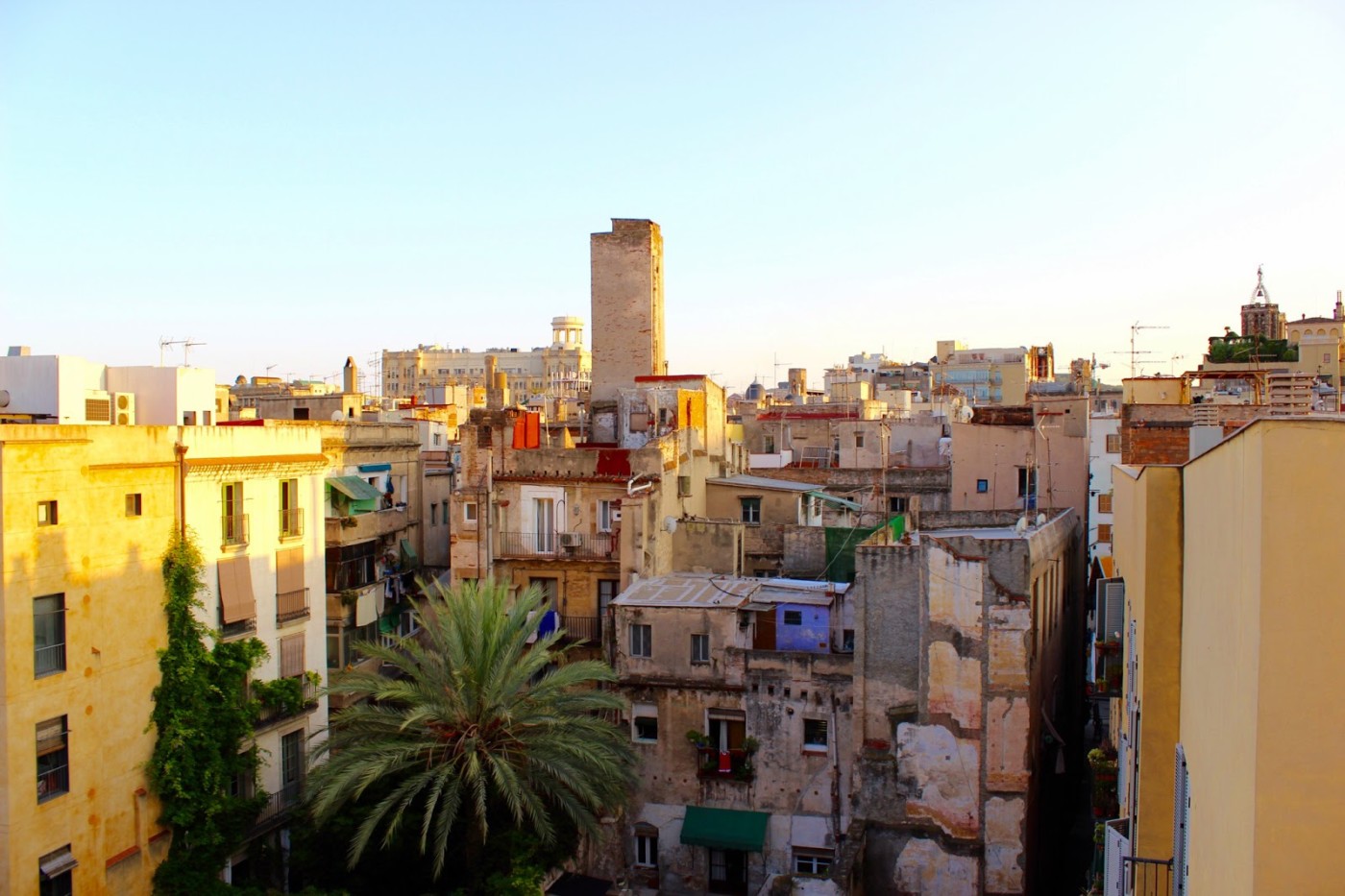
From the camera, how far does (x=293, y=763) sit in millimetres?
23266

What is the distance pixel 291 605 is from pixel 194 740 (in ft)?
12.4

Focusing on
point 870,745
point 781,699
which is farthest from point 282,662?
point 870,745

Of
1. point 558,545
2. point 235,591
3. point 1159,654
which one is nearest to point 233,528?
point 235,591

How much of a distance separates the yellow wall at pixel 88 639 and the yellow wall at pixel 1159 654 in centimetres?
1585

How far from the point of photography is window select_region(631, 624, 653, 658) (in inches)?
928

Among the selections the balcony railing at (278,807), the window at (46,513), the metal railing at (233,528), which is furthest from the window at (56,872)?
the metal railing at (233,528)

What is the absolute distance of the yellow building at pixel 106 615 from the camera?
680 inches

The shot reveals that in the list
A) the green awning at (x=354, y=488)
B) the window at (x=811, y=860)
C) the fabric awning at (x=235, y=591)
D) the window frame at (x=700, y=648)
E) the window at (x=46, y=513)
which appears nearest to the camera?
the window at (x=46, y=513)

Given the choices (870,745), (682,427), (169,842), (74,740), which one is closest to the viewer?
(74,740)

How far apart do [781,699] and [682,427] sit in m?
9.90

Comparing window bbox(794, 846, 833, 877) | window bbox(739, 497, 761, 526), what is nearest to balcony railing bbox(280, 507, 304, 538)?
window bbox(794, 846, 833, 877)

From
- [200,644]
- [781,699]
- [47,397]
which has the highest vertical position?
[47,397]

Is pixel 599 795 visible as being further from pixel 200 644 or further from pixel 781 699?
pixel 200 644

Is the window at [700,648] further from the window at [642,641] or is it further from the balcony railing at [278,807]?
the balcony railing at [278,807]
